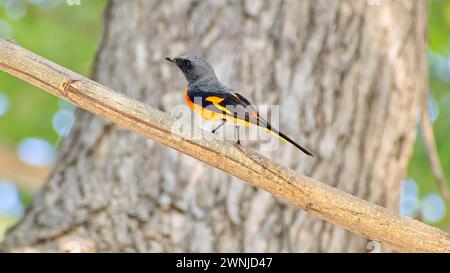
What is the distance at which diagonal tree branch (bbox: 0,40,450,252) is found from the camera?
2885 mm

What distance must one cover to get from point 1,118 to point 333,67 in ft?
12.3

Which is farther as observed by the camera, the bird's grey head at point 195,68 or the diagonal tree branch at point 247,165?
the bird's grey head at point 195,68

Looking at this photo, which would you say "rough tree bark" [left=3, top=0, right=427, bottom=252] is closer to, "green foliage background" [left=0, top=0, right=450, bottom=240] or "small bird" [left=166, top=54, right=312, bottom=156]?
"small bird" [left=166, top=54, right=312, bottom=156]

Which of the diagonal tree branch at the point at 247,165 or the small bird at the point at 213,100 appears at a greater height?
the small bird at the point at 213,100

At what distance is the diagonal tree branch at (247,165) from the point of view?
9.46 ft

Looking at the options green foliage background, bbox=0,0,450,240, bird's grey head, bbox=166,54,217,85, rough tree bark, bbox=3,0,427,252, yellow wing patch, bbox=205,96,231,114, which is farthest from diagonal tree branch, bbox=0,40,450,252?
green foliage background, bbox=0,0,450,240

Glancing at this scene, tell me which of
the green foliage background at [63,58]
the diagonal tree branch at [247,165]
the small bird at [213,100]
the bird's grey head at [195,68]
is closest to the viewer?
the diagonal tree branch at [247,165]

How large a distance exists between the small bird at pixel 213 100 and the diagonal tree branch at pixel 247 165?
13cm

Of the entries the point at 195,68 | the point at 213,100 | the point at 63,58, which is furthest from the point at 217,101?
the point at 63,58

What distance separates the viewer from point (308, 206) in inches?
116

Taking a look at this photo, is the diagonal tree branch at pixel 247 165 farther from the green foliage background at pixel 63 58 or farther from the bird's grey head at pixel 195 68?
the green foliage background at pixel 63 58

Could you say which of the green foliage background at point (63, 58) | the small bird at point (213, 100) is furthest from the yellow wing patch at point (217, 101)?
the green foliage background at point (63, 58)

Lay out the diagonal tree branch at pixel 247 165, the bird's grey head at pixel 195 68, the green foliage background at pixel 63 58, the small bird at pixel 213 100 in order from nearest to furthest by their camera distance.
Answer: the diagonal tree branch at pixel 247 165 → the small bird at pixel 213 100 → the bird's grey head at pixel 195 68 → the green foliage background at pixel 63 58
